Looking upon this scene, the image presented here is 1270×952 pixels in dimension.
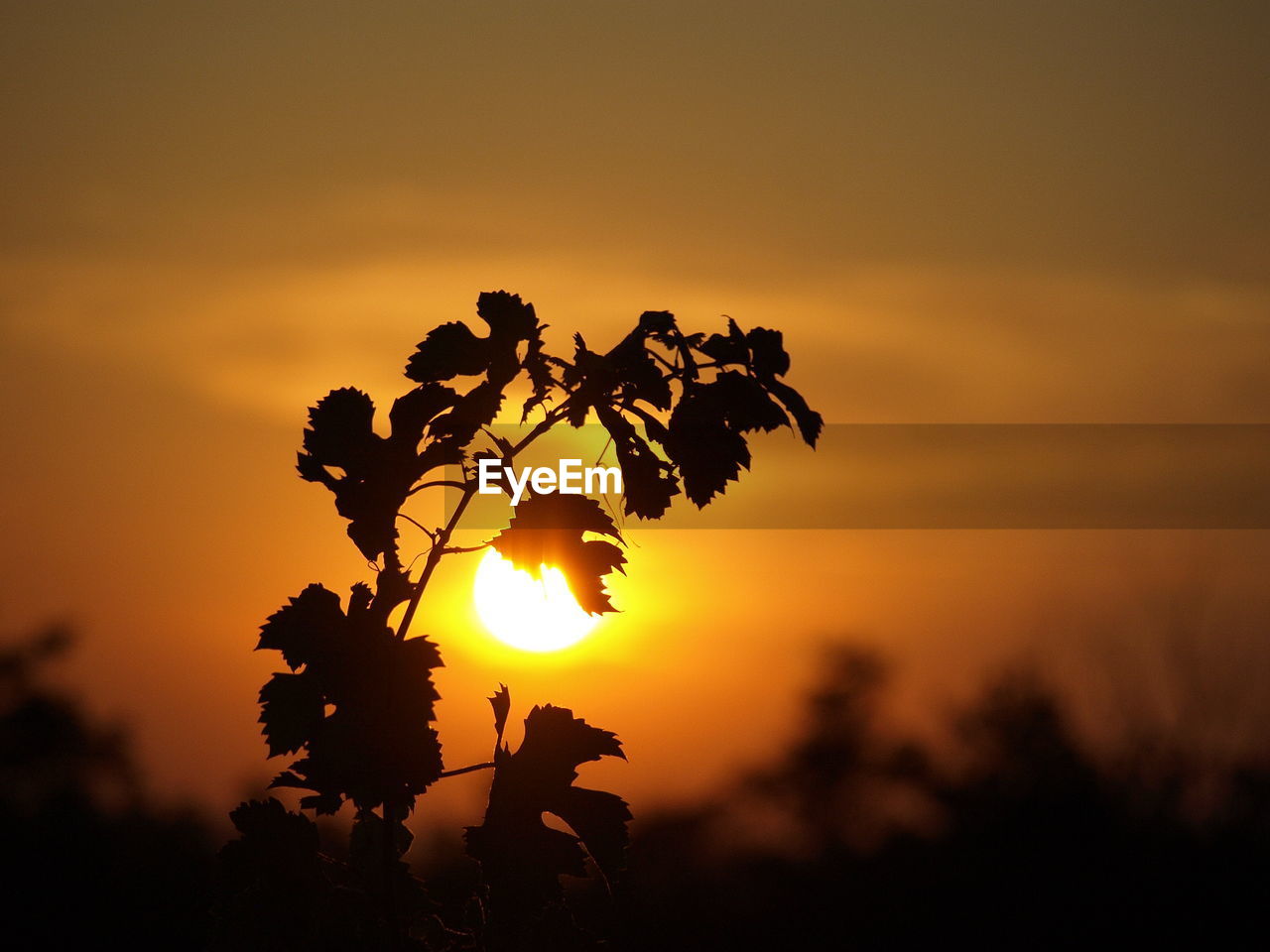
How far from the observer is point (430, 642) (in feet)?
10.9

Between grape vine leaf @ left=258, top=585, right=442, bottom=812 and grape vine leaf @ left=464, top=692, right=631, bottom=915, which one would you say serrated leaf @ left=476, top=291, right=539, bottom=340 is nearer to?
grape vine leaf @ left=258, top=585, right=442, bottom=812

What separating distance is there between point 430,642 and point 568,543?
0.40m

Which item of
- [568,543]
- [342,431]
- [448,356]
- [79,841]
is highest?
[79,841]

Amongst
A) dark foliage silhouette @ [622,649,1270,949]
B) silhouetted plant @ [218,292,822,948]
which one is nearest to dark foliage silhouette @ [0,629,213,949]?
dark foliage silhouette @ [622,649,1270,949]

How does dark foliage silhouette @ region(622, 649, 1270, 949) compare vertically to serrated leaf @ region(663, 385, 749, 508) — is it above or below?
above

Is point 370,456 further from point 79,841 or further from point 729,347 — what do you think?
point 79,841

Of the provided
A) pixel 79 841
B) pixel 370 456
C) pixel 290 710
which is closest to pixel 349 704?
pixel 290 710

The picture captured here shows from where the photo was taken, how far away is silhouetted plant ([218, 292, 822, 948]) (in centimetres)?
330

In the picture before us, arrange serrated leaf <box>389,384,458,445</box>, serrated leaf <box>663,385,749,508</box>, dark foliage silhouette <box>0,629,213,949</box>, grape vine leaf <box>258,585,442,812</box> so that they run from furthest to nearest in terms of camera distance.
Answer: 1. dark foliage silhouette <box>0,629,213,949</box>
2. serrated leaf <box>389,384,458,445</box>
3. serrated leaf <box>663,385,749,508</box>
4. grape vine leaf <box>258,585,442,812</box>

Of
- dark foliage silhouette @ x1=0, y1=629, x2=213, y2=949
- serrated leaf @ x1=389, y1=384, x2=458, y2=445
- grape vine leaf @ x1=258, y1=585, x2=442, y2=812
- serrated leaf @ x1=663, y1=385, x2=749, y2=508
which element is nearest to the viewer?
grape vine leaf @ x1=258, y1=585, x2=442, y2=812

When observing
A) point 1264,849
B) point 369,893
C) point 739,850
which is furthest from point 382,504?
point 1264,849

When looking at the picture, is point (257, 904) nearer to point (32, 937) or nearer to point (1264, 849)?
point (32, 937)
